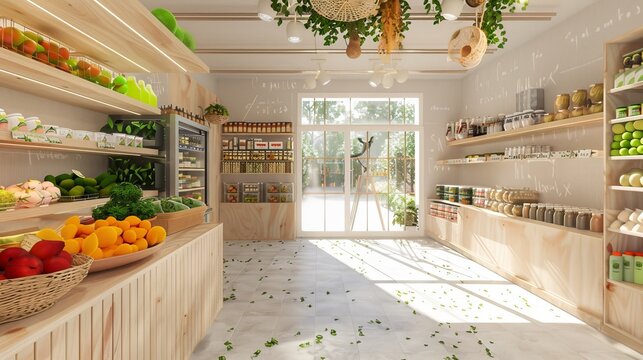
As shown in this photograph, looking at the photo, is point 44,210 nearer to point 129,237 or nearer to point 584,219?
point 129,237

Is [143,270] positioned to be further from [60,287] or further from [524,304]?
[524,304]

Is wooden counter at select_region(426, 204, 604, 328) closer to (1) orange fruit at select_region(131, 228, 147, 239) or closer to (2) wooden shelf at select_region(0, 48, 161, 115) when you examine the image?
(1) orange fruit at select_region(131, 228, 147, 239)

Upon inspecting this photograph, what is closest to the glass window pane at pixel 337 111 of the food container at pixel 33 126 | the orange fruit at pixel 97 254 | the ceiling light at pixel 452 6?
the ceiling light at pixel 452 6

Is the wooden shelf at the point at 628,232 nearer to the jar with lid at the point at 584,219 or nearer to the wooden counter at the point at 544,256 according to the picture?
the wooden counter at the point at 544,256

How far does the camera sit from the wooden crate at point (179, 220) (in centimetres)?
256

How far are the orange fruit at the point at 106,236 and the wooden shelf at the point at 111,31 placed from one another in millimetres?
1242

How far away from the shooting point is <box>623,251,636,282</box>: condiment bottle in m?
2.89

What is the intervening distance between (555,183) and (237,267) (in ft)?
14.6

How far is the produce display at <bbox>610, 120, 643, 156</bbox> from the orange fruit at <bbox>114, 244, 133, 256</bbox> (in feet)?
12.2

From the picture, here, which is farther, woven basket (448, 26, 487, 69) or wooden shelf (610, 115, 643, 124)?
wooden shelf (610, 115, 643, 124)

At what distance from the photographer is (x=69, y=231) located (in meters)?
1.63

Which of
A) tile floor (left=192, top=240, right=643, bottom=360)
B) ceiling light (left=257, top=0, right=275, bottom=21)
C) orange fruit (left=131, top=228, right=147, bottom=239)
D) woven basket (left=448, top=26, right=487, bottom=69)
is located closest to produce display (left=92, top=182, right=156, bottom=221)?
orange fruit (left=131, top=228, right=147, bottom=239)

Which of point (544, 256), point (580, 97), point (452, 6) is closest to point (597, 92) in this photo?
point (580, 97)

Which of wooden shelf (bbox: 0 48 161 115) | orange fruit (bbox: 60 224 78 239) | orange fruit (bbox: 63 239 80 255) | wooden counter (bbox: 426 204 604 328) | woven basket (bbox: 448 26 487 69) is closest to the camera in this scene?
orange fruit (bbox: 63 239 80 255)
